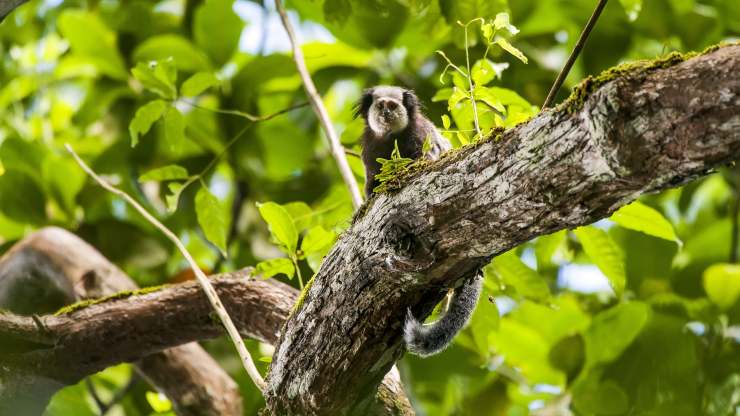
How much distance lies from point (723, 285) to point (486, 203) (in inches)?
87.9

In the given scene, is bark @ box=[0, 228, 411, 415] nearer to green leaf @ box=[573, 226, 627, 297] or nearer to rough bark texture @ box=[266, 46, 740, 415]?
rough bark texture @ box=[266, 46, 740, 415]

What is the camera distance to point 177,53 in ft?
14.7

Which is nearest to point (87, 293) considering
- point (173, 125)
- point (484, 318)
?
point (173, 125)

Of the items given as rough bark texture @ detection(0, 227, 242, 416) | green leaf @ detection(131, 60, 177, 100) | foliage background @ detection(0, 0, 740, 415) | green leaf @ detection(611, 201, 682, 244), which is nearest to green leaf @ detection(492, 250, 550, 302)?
foliage background @ detection(0, 0, 740, 415)

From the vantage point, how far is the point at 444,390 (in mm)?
4867

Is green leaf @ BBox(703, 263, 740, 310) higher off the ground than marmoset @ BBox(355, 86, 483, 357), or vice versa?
marmoset @ BBox(355, 86, 483, 357)

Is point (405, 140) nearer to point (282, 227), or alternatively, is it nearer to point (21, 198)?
point (282, 227)

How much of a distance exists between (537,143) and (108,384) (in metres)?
4.00

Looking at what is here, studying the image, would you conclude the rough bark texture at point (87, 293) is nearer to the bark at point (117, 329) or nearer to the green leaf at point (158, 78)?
the bark at point (117, 329)

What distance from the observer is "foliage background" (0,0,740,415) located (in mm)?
3279

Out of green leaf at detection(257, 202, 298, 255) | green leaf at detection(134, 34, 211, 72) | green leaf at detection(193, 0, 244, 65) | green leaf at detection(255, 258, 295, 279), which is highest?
green leaf at detection(193, 0, 244, 65)

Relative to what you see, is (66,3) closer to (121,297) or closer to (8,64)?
(8,64)

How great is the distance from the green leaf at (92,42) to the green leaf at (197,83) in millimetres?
1965

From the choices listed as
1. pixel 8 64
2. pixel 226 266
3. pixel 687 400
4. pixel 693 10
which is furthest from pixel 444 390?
pixel 8 64
